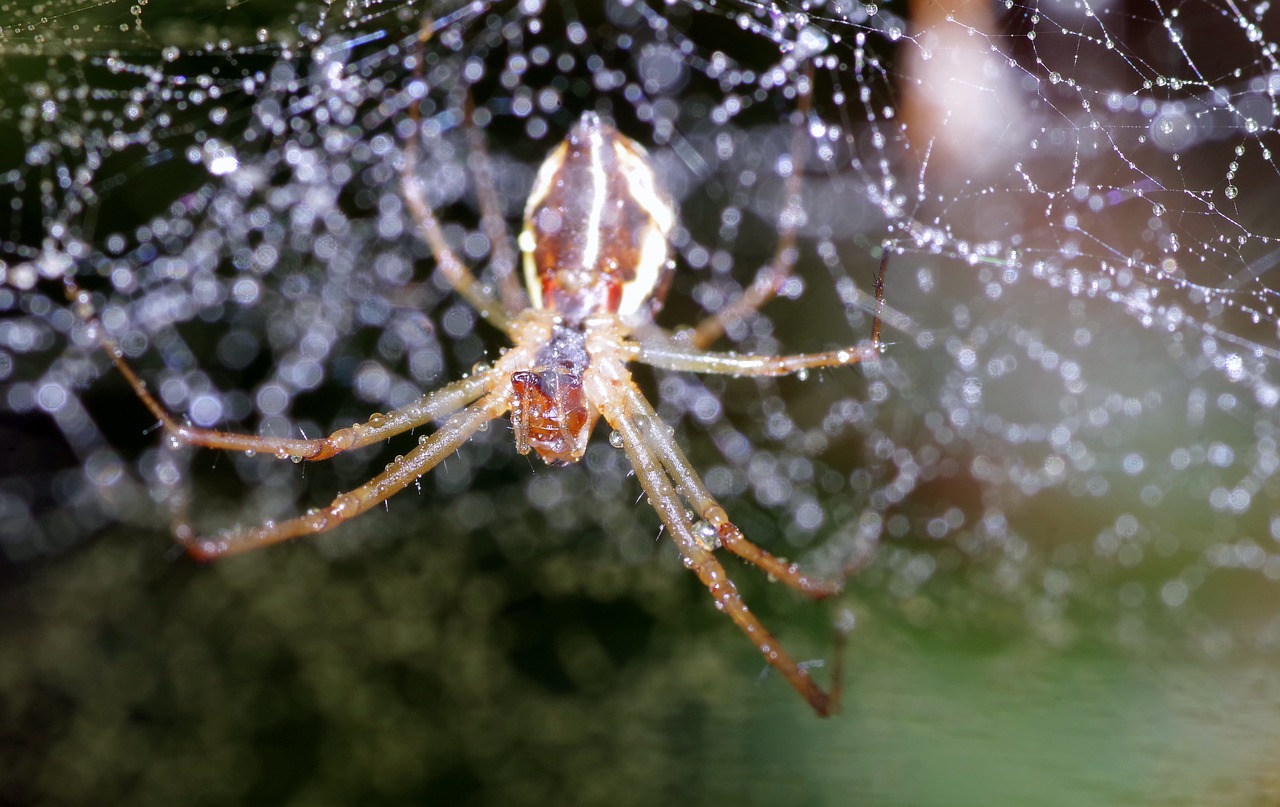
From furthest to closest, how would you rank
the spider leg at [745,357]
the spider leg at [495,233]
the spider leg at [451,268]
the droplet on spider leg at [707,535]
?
the spider leg at [495,233] < the spider leg at [451,268] < the droplet on spider leg at [707,535] < the spider leg at [745,357]

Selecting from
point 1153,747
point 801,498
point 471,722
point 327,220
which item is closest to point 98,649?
point 471,722

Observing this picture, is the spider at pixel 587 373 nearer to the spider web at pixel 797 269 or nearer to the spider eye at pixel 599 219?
the spider eye at pixel 599 219

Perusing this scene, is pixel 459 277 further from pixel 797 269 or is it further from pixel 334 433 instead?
pixel 797 269

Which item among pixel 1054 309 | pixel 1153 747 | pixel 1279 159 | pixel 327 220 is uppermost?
pixel 1279 159

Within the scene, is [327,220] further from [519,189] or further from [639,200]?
[639,200]

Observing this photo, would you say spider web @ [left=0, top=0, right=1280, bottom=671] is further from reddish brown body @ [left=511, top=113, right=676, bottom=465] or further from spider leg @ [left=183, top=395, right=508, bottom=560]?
reddish brown body @ [left=511, top=113, right=676, bottom=465]

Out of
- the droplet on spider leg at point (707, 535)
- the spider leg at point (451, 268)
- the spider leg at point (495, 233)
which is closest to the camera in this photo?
the droplet on spider leg at point (707, 535)

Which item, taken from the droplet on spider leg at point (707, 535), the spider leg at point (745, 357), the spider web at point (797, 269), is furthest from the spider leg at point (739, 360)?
the droplet on spider leg at point (707, 535)

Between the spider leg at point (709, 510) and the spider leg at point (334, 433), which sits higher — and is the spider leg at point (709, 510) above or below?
above
